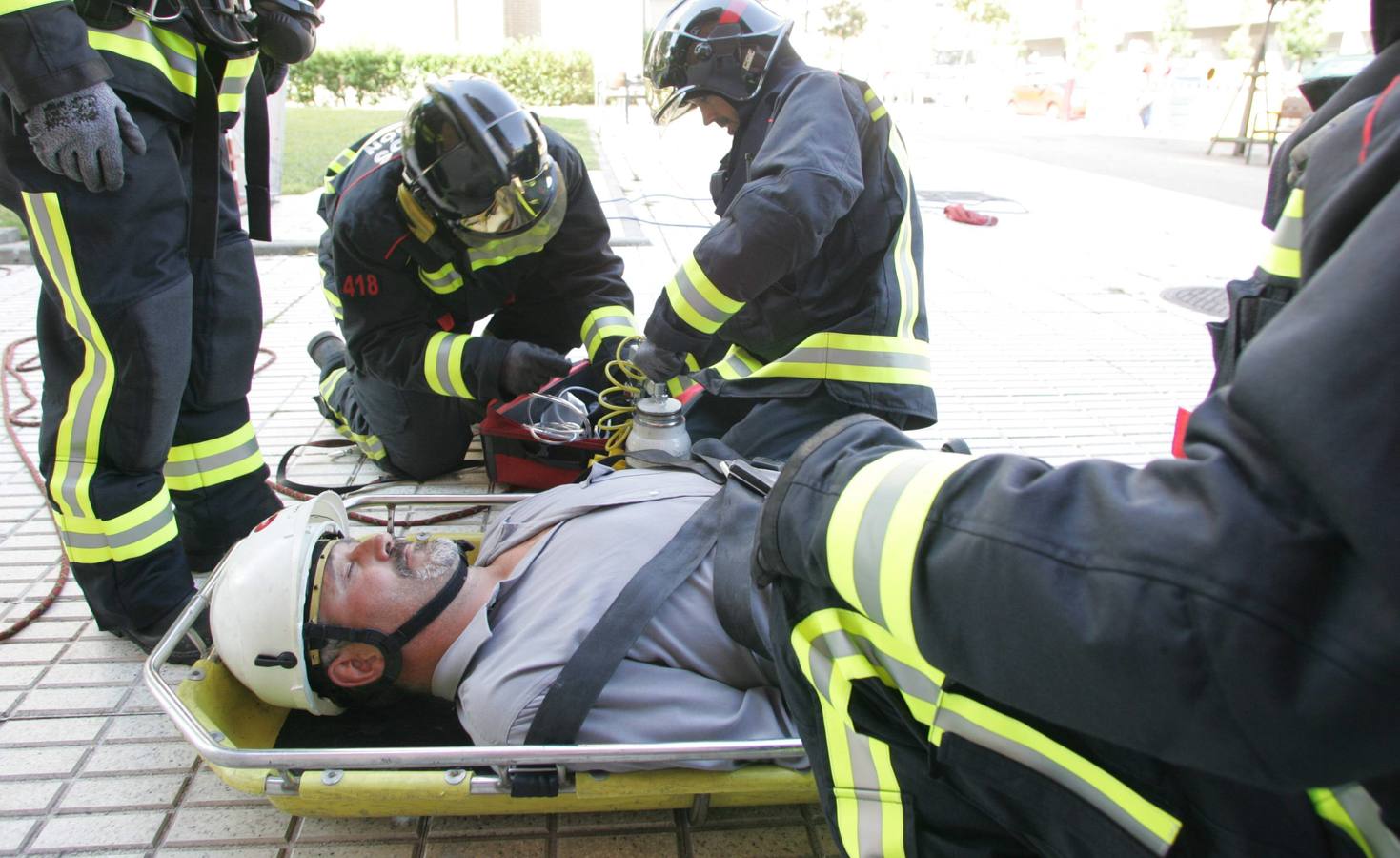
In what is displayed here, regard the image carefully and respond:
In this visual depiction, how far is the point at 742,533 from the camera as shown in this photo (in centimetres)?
188

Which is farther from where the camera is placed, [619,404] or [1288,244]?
[619,404]

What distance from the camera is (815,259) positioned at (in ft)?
9.42

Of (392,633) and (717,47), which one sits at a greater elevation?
(717,47)

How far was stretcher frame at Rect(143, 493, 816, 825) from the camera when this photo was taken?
1.66 metres

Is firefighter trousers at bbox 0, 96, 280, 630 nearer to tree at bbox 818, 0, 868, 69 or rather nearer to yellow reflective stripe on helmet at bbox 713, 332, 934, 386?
yellow reflective stripe on helmet at bbox 713, 332, 934, 386

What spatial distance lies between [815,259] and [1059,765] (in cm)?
202

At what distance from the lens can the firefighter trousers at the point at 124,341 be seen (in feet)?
7.13

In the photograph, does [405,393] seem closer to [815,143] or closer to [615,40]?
[815,143]

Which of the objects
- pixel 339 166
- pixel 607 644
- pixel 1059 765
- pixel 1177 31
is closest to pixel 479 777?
pixel 607 644

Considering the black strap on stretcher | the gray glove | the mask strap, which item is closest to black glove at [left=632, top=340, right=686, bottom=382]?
the black strap on stretcher

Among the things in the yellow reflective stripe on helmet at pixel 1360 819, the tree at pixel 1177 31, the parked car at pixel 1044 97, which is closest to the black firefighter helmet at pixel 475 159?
the yellow reflective stripe on helmet at pixel 1360 819

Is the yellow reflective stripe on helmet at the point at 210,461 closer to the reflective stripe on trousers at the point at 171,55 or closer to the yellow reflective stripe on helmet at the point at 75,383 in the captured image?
the yellow reflective stripe on helmet at the point at 75,383

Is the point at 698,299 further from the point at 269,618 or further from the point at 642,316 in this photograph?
the point at 642,316

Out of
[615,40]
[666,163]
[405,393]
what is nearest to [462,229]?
[405,393]
